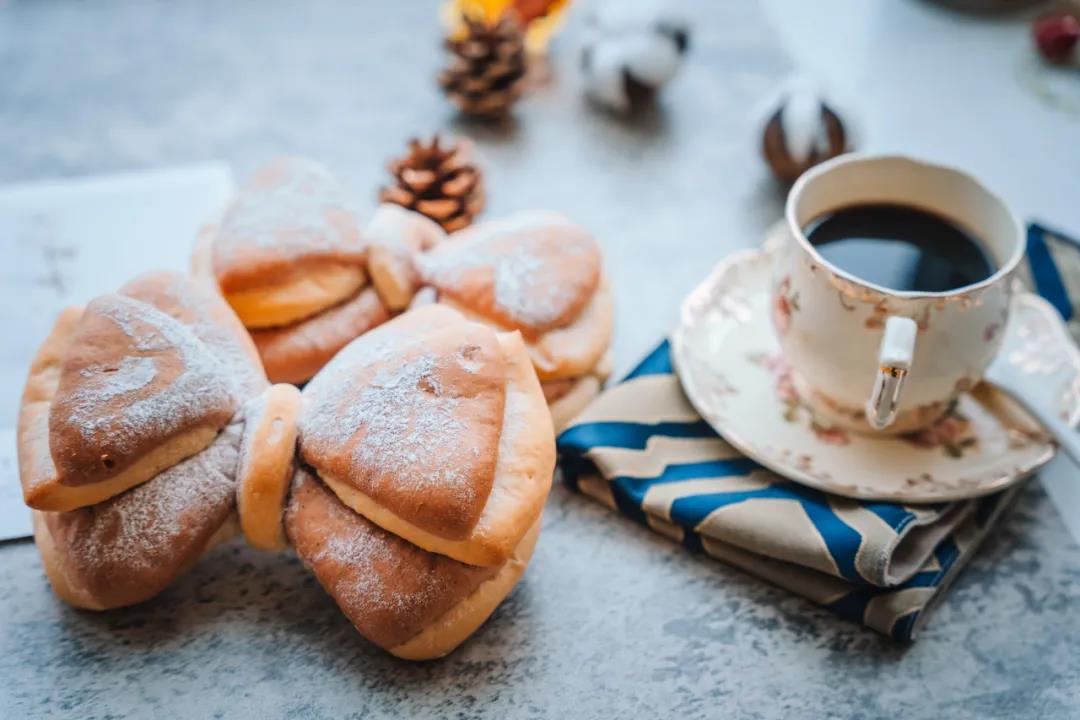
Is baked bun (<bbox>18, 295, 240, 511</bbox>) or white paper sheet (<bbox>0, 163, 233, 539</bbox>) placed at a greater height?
baked bun (<bbox>18, 295, 240, 511</bbox>)

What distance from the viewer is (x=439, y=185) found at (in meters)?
1.04

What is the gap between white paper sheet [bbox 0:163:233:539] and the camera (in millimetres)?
938

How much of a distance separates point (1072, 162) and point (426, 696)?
98 cm

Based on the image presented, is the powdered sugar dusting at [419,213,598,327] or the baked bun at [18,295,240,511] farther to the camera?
the powdered sugar dusting at [419,213,598,327]

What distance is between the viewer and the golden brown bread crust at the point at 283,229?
80 cm

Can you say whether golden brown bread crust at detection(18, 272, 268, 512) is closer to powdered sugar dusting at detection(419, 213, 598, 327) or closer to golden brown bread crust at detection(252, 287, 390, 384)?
golden brown bread crust at detection(252, 287, 390, 384)

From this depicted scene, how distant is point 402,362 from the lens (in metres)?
0.69

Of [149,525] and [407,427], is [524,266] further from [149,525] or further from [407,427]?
[149,525]

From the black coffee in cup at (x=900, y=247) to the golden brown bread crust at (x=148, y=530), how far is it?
51 centimetres

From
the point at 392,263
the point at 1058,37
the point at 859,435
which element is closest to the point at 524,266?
the point at 392,263

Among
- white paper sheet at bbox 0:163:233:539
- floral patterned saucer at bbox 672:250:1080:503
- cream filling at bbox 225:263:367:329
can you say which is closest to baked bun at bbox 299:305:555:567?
cream filling at bbox 225:263:367:329

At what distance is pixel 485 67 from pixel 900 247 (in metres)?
0.59

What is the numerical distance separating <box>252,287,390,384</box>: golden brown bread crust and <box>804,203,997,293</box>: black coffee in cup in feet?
1.28

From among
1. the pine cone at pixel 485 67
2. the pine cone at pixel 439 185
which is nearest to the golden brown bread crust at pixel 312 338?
the pine cone at pixel 439 185
